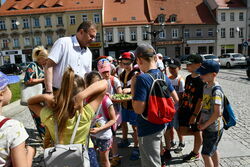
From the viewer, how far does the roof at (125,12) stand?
36.3 meters

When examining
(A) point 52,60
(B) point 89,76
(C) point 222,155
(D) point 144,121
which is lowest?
(C) point 222,155

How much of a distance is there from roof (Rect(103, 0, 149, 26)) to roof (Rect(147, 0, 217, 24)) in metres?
1.49

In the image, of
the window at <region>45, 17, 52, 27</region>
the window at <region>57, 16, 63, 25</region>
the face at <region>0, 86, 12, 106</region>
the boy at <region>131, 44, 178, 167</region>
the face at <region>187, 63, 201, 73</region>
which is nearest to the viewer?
the face at <region>0, 86, 12, 106</region>

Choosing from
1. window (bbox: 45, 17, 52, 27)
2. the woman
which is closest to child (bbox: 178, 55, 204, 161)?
the woman

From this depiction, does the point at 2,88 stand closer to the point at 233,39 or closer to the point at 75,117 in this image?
the point at 75,117

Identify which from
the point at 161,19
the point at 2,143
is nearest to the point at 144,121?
the point at 2,143

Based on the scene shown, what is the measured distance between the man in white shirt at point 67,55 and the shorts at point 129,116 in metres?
1.38

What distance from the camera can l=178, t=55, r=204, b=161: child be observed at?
10.3ft

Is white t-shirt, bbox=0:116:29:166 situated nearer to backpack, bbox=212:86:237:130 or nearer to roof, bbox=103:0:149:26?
backpack, bbox=212:86:237:130

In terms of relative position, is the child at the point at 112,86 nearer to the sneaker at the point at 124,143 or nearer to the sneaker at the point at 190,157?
the sneaker at the point at 124,143

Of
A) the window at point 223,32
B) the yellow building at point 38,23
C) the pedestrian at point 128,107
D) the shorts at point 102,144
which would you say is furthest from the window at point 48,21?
the shorts at point 102,144

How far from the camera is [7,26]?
3784 centimetres

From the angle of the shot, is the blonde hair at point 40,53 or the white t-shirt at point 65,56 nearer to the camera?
the white t-shirt at point 65,56

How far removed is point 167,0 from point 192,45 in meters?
10.0
